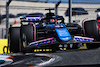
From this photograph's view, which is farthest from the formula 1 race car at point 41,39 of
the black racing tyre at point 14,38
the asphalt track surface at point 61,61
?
the asphalt track surface at point 61,61

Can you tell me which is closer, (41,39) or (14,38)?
(41,39)

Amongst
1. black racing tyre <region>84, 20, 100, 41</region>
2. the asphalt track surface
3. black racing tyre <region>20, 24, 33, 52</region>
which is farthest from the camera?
black racing tyre <region>84, 20, 100, 41</region>

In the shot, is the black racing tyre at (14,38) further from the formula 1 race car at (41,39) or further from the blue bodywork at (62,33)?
the blue bodywork at (62,33)

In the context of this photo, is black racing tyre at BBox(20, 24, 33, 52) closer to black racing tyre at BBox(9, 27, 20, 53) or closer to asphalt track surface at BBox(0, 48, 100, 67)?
black racing tyre at BBox(9, 27, 20, 53)

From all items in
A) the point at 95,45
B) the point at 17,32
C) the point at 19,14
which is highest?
the point at 19,14

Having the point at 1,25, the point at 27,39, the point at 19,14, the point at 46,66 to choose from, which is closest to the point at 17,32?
the point at 27,39

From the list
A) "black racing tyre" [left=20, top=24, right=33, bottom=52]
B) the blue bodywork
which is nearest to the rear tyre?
the blue bodywork

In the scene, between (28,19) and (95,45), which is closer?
(95,45)

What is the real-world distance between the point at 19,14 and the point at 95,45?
1997 cm

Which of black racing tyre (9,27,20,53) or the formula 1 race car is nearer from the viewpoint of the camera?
the formula 1 race car

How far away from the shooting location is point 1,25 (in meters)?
18.2

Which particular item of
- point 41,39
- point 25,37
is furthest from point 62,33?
point 25,37

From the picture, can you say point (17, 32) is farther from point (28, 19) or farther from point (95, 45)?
point (95, 45)

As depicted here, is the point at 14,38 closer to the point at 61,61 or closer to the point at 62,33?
the point at 62,33
